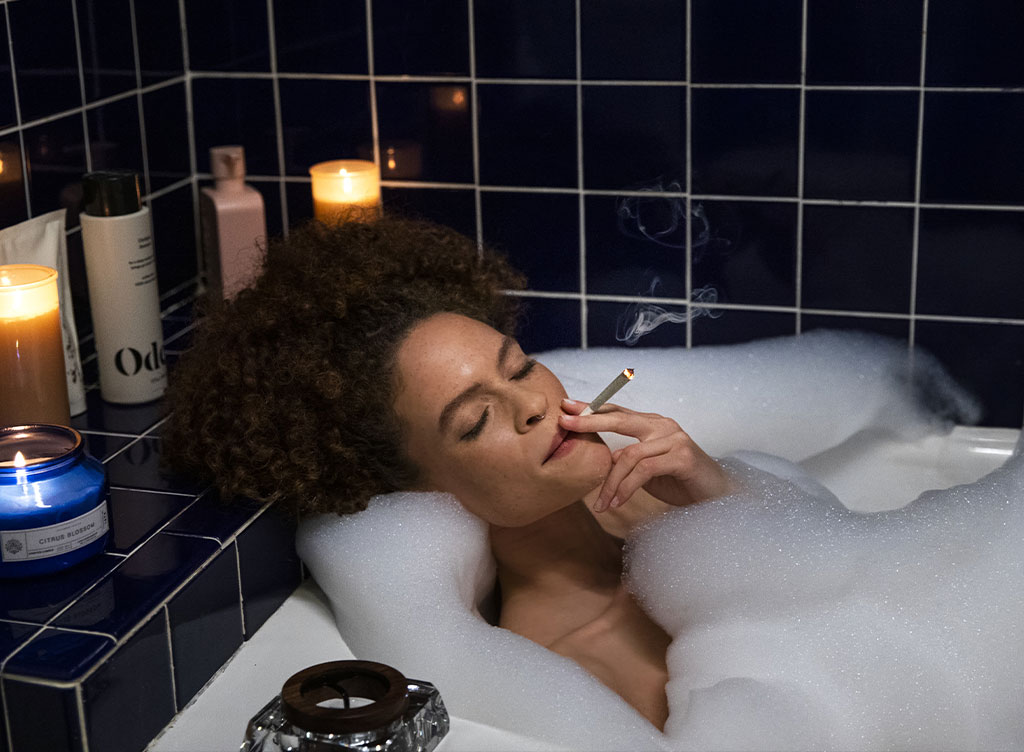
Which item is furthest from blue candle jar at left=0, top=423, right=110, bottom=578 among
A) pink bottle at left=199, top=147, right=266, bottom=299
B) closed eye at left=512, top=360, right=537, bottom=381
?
pink bottle at left=199, top=147, right=266, bottom=299

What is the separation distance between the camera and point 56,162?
Result: 1.77 meters

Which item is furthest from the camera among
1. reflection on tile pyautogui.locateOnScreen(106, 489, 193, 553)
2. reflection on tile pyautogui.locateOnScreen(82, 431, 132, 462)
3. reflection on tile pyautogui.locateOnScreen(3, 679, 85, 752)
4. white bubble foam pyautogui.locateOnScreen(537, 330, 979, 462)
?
white bubble foam pyautogui.locateOnScreen(537, 330, 979, 462)

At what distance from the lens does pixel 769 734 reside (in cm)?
129

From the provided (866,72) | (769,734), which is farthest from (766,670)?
(866,72)

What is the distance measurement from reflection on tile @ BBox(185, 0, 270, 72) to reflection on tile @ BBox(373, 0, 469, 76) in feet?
0.65

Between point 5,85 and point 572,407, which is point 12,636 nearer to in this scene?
point 572,407

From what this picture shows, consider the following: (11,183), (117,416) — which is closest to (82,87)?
(11,183)

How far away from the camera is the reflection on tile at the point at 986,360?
6.16 feet

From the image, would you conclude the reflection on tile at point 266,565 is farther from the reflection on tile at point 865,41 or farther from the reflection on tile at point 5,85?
the reflection on tile at point 865,41

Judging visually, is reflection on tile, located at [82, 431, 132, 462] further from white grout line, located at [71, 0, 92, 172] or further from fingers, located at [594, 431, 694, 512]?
fingers, located at [594, 431, 694, 512]

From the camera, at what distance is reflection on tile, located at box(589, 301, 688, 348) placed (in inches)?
78.7

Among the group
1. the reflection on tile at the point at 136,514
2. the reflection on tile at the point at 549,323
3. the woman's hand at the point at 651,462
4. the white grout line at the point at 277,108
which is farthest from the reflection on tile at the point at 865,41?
the reflection on tile at the point at 136,514

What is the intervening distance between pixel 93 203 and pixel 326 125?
0.49m

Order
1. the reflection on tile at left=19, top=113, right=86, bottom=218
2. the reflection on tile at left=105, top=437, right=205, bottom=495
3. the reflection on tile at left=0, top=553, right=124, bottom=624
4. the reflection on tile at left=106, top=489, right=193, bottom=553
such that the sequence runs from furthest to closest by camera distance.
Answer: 1. the reflection on tile at left=19, top=113, right=86, bottom=218
2. the reflection on tile at left=105, top=437, right=205, bottom=495
3. the reflection on tile at left=106, top=489, right=193, bottom=553
4. the reflection on tile at left=0, top=553, right=124, bottom=624
